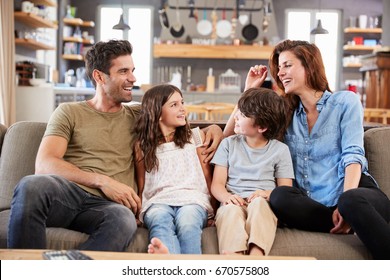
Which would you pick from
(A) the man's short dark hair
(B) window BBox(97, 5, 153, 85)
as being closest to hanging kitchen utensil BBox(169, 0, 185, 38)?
(B) window BBox(97, 5, 153, 85)

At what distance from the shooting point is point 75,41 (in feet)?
34.4

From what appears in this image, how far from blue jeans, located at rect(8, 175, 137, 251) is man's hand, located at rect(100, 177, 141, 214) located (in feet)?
0.12

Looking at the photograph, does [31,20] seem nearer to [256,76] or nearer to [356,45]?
[256,76]

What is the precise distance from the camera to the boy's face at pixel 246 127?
237 centimetres

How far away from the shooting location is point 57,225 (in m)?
2.10

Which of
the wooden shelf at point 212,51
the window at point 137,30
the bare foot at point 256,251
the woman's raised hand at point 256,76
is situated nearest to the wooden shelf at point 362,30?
the wooden shelf at point 212,51

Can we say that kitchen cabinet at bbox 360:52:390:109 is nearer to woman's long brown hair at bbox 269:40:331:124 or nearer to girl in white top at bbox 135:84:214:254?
woman's long brown hair at bbox 269:40:331:124

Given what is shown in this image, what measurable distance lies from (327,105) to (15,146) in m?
1.35

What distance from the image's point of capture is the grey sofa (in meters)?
2.02

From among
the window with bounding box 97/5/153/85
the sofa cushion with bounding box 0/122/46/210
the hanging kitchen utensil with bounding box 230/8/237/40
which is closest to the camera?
the sofa cushion with bounding box 0/122/46/210

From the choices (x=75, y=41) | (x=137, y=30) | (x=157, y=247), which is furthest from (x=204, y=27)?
(x=157, y=247)

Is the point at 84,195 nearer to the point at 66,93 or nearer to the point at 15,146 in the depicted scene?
the point at 15,146

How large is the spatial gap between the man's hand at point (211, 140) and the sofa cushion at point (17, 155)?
0.73m
